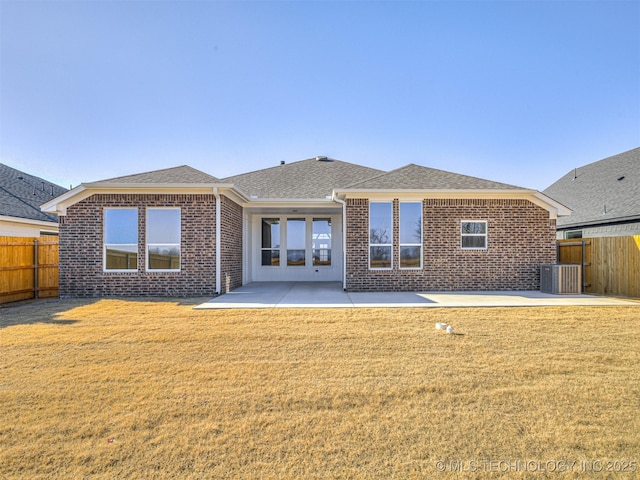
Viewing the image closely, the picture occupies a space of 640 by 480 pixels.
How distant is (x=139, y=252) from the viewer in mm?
10625

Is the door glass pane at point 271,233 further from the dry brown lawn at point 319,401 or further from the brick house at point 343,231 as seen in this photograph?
the dry brown lawn at point 319,401

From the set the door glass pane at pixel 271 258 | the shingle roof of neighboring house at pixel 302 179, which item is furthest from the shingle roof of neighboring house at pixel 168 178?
the door glass pane at pixel 271 258

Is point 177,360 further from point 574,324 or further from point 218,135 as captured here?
point 218,135

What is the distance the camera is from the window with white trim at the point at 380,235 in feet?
38.0

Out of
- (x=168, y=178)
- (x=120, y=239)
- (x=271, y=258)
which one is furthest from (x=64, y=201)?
(x=271, y=258)

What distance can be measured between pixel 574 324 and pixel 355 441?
6.46m

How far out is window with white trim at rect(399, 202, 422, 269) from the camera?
11.6 metres

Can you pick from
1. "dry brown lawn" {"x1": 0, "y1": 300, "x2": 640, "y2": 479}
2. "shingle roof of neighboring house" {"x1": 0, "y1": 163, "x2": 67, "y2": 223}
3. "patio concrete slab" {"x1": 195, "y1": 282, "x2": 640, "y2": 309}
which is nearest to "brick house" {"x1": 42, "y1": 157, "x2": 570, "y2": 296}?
"patio concrete slab" {"x1": 195, "y1": 282, "x2": 640, "y2": 309}

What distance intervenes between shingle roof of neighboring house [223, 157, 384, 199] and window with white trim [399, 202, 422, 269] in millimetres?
3381

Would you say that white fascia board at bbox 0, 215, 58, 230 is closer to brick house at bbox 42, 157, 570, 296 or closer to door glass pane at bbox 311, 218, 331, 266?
brick house at bbox 42, 157, 570, 296

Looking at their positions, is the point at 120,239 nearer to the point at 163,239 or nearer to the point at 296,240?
the point at 163,239

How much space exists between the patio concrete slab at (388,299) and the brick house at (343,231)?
2.76 feet

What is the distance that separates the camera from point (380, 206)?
11.6 meters

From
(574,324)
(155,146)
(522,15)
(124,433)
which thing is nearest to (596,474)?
(124,433)
